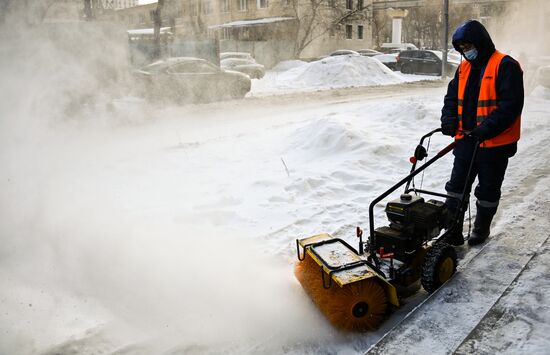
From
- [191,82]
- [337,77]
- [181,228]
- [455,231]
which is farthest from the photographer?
[337,77]

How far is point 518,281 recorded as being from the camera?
3.08 m

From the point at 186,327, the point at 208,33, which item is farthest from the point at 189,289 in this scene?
the point at 208,33

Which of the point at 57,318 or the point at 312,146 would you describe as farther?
the point at 312,146

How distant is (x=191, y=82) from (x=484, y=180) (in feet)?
34.8

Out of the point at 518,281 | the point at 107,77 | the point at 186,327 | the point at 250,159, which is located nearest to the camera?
the point at 186,327

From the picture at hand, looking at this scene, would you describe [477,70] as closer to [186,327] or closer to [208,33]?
[186,327]

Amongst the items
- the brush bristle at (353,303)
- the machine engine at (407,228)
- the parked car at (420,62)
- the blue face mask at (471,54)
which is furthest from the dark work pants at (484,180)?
the parked car at (420,62)

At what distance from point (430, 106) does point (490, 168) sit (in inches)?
247

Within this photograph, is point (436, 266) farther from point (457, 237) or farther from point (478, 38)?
point (478, 38)

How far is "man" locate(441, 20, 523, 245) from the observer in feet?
10.4

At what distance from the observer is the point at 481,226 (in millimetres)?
3666

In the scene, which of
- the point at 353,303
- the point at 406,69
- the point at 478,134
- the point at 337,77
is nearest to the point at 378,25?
the point at 406,69

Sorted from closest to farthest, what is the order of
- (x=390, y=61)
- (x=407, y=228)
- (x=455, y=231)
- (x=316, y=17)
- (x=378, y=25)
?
1. (x=407, y=228)
2. (x=455, y=231)
3. (x=390, y=61)
4. (x=316, y=17)
5. (x=378, y=25)

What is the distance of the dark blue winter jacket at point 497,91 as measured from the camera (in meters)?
3.15
